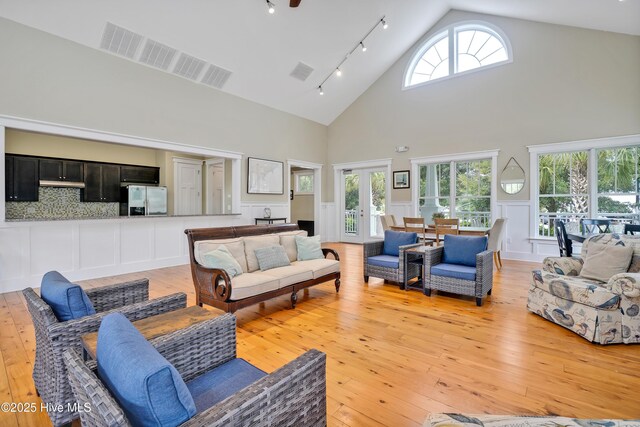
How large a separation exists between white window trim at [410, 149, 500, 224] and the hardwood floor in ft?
10.8

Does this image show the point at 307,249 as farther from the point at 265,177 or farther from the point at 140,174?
the point at 140,174

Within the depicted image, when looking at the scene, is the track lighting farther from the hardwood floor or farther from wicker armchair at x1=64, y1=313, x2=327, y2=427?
wicker armchair at x1=64, y1=313, x2=327, y2=427

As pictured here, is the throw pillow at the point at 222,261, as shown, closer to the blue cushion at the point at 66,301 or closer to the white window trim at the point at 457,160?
the blue cushion at the point at 66,301

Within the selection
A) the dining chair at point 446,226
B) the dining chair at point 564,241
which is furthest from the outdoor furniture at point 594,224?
the dining chair at point 446,226

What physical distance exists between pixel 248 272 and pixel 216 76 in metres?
4.45

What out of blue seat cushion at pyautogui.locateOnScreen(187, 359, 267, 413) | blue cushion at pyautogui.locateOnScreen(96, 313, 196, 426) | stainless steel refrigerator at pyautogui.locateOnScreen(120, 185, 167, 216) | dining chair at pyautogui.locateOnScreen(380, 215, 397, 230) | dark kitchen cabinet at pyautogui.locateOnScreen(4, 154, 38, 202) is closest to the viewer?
blue cushion at pyautogui.locateOnScreen(96, 313, 196, 426)

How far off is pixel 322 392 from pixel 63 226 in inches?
204

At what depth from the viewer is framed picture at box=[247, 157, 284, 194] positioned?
729 centimetres

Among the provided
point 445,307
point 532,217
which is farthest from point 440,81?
point 445,307

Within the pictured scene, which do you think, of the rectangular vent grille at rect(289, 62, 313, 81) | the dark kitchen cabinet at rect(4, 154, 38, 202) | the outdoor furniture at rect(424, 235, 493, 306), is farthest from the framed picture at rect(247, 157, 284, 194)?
the outdoor furniture at rect(424, 235, 493, 306)

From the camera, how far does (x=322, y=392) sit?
1.36 metres

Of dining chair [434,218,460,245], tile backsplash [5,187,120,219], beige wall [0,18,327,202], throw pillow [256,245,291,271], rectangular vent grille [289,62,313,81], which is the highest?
rectangular vent grille [289,62,313,81]

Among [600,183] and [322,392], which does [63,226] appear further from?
[600,183]

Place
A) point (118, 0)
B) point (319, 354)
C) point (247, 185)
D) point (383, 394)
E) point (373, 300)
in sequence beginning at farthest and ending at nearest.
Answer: point (247, 185) → point (118, 0) → point (373, 300) → point (383, 394) → point (319, 354)
